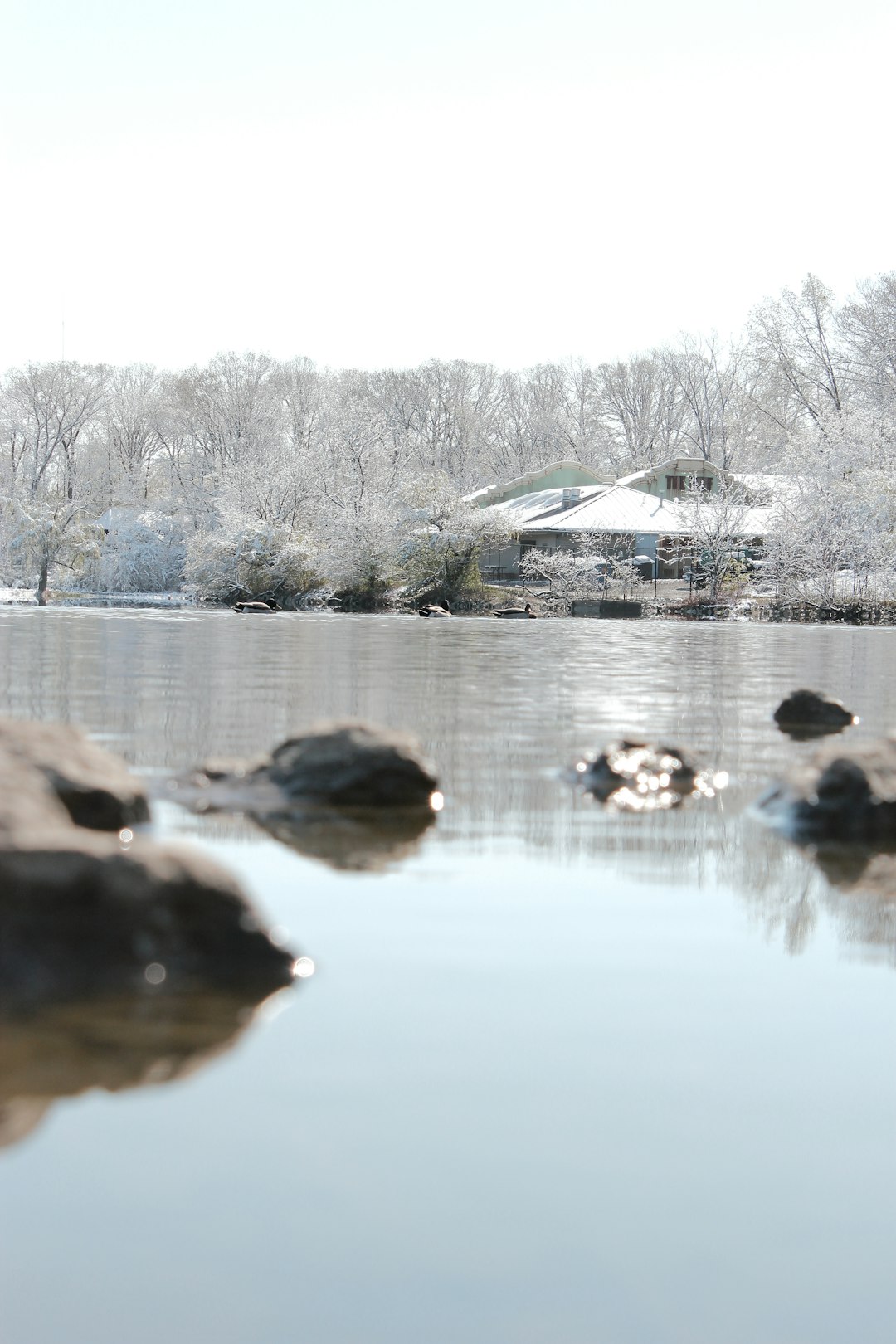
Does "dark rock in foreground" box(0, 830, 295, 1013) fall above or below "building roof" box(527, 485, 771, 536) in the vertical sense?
below

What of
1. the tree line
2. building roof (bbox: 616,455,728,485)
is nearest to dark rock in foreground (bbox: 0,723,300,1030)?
the tree line

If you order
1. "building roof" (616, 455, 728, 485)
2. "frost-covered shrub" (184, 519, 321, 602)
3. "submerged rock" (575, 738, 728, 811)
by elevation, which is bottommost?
"submerged rock" (575, 738, 728, 811)

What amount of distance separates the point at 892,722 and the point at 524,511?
218 ft

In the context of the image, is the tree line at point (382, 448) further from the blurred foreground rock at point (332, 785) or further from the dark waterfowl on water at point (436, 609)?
the blurred foreground rock at point (332, 785)

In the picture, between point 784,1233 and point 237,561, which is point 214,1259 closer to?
point 784,1233

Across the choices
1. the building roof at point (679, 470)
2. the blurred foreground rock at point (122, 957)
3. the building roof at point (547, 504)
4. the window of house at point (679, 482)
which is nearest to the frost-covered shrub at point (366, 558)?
the building roof at point (547, 504)

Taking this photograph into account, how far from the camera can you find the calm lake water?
10.5ft

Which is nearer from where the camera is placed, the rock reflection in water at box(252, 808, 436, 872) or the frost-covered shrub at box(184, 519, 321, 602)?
the rock reflection in water at box(252, 808, 436, 872)

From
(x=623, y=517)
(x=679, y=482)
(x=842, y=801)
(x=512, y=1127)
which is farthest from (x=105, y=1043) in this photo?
(x=679, y=482)

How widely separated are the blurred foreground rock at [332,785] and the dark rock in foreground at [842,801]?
2.01 m

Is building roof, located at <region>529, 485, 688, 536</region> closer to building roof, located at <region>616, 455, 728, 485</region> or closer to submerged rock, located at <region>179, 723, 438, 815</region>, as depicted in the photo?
building roof, located at <region>616, 455, 728, 485</region>

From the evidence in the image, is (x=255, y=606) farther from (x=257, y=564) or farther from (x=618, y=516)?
(x=618, y=516)

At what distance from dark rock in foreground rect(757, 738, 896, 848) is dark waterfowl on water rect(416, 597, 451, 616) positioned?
51469 mm

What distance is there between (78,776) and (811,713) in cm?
887
